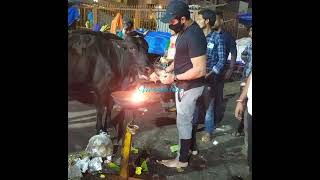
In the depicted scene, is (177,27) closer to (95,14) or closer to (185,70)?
(185,70)

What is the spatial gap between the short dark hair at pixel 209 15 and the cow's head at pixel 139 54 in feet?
1.64

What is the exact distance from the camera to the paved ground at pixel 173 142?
119 inches

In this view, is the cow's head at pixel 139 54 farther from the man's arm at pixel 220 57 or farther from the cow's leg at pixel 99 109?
the man's arm at pixel 220 57

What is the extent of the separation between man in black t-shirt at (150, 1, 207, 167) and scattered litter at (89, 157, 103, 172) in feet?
1.62

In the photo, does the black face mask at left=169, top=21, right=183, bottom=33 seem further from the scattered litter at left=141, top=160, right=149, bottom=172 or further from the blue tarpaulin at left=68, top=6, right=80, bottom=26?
the scattered litter at left=141, top=160, right=149, bottom=172

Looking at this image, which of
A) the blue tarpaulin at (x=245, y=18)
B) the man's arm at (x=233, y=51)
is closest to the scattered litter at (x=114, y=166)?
the man's arm at (x=233, y=51)

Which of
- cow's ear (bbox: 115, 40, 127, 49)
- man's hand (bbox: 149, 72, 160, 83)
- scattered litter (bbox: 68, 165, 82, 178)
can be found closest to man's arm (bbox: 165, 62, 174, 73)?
man's hand (bbox: 149, 72, 160, 83)

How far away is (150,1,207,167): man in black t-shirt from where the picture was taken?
9.81 feet
